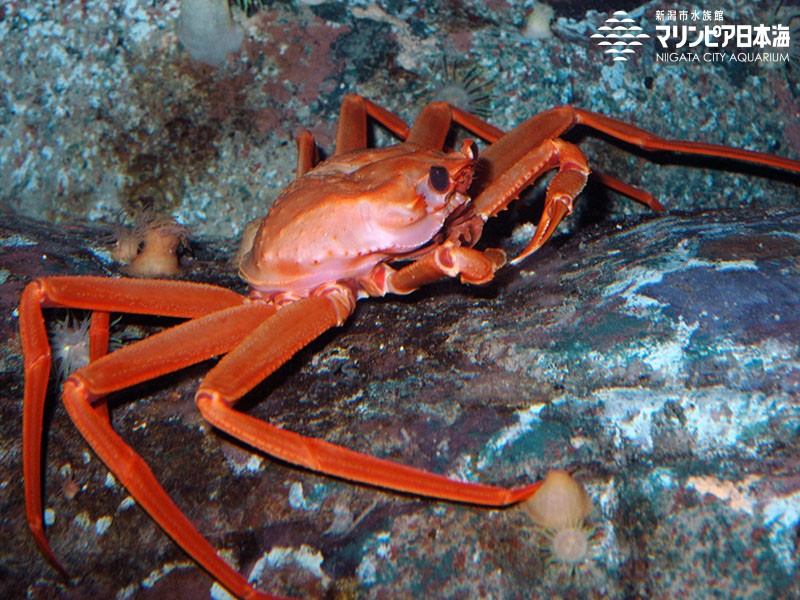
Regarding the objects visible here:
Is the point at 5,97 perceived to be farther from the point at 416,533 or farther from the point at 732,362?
the point at 732,362

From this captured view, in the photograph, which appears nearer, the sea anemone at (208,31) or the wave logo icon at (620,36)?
the sea anemone at (208,31)

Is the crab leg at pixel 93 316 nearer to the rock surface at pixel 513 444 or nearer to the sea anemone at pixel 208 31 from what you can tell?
the rock surface at pixel 513 444

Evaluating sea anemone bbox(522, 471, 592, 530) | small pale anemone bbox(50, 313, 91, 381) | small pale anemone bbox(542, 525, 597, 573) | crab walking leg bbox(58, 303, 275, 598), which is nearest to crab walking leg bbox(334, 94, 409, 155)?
crab walking leg bbox(58, 303, 275, 598)

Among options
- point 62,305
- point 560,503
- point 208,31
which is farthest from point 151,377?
point 208,31

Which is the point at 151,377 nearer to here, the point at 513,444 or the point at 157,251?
the point at 157,251

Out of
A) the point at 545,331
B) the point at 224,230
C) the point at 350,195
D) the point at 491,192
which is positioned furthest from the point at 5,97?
the point at 545,331

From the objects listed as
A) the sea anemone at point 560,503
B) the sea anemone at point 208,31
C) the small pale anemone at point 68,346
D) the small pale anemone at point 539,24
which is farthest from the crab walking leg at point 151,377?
the small pale anemone at point 539,24

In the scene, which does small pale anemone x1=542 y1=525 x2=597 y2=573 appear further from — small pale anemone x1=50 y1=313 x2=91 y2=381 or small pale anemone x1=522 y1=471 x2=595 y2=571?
small pale anemone x1=50 y1=313 x2=91 y2=381
